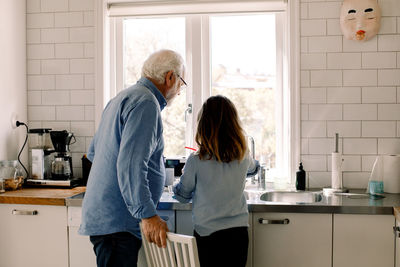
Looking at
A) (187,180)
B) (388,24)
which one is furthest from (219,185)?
(388,24)

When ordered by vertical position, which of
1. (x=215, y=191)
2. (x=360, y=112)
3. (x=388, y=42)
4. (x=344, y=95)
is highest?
(x=388, y=42)

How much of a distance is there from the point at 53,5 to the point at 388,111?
2356mm

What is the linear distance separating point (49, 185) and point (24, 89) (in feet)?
A: 2.48

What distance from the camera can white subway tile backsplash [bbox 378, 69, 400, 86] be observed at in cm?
254

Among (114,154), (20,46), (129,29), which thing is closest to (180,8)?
(129,29)

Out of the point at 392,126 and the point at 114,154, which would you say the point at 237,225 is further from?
the point at 392,126

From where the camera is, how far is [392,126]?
8.39ft

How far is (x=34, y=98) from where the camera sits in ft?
9.66

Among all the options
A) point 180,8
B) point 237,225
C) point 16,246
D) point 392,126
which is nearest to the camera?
point 237,225

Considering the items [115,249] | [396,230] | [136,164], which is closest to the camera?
[136,164]

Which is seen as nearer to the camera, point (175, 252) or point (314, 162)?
point (175, 252)

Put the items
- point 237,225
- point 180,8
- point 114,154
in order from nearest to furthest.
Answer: point 114,154 → point 237,225 → point 180,8

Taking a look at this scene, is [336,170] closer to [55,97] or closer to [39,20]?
[55,97]

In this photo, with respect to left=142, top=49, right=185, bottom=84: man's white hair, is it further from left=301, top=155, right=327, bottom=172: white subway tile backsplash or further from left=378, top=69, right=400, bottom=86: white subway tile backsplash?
left=378, top=69, right=400, bottom=86: white subway tile backsplash
